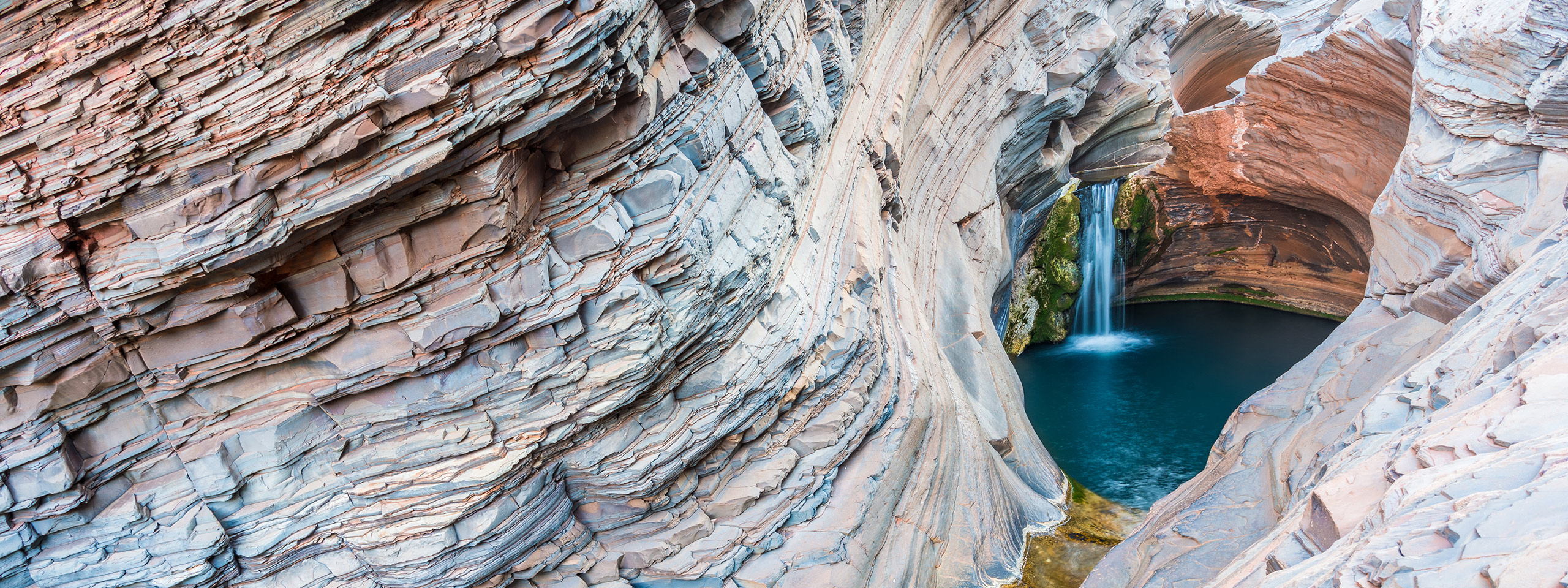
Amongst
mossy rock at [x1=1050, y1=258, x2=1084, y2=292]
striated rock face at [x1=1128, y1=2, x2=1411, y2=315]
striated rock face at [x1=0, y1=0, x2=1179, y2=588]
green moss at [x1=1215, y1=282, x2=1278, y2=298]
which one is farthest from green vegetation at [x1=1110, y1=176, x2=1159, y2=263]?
striated rock face at [x1=0, y1=0, x2=1179, y2=588]

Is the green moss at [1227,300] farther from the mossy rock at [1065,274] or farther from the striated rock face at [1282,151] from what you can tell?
the mossy rock at [1065,274]

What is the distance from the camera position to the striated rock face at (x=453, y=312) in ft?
19.2

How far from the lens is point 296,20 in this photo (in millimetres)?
5781

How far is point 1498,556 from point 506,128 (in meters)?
6.47

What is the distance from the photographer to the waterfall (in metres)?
21.5

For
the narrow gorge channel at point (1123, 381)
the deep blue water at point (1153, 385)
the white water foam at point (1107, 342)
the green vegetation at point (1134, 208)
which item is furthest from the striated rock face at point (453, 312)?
the green vegetation at point (1134, 208)

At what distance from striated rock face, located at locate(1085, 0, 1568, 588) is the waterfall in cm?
595

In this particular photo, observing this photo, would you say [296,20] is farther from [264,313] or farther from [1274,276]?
[1274,276]

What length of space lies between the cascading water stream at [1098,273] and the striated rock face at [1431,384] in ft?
19.7

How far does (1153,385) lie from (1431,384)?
1108cm

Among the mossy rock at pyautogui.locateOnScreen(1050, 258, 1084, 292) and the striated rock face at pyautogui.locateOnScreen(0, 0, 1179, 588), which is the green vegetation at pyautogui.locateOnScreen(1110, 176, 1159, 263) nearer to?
the mossy rock at pyautogui.locateOnScreen(1050, 258, 1084, 292)

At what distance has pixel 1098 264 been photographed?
21672 millimetres

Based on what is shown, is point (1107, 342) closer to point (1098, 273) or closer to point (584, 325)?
point (1098, 273)

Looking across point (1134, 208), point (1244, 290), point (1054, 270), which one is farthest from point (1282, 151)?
point (1054, 270)
